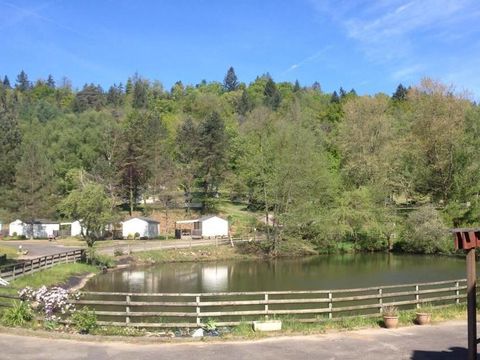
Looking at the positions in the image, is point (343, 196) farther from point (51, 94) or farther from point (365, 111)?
point (51, 94)

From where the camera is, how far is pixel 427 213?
5872cm

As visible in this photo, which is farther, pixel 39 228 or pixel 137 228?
pixel 39 228

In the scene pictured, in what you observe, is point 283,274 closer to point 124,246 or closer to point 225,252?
point 225,252

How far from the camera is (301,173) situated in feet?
202

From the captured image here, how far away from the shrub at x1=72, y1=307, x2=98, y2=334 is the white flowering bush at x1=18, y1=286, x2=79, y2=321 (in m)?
0.46

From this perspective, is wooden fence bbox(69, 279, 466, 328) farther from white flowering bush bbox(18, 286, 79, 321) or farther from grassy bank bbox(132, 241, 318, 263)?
grassy bank bbox(132, 241, 318, 263)

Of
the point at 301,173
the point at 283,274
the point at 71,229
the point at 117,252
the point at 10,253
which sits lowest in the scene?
the point at 283,274

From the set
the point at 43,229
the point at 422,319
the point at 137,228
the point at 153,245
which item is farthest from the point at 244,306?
the point at 43,229

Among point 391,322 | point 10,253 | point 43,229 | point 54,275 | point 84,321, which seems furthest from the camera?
point 43,229

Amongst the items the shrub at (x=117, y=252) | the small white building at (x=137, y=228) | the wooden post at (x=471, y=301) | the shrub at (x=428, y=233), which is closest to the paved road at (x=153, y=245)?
the shrub at (x=117, y=252)

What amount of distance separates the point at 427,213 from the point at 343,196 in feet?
33.0

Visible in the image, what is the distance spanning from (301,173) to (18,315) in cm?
4792

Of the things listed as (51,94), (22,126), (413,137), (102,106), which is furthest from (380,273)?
(51,94)

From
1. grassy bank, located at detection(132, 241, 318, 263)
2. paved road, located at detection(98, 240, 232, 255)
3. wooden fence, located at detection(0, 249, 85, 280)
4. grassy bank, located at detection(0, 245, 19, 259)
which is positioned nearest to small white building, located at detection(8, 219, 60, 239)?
paved road, located at detection(98, 240, 232, 255)
